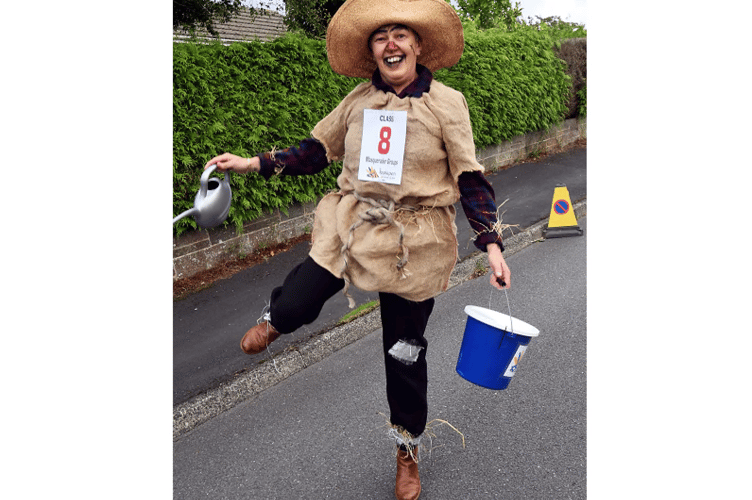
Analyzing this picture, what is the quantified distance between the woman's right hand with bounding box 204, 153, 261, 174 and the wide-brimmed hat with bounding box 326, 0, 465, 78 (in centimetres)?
55

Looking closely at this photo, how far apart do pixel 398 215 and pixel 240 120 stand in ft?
11.6

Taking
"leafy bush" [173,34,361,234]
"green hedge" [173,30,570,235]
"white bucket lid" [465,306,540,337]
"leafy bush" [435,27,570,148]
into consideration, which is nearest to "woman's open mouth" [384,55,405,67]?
"white bucket lid" [465,306,540,337]

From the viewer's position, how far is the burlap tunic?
2279 mm

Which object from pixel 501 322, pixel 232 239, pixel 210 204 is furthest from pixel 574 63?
pixel 210 204

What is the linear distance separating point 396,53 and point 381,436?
1893 millimetres

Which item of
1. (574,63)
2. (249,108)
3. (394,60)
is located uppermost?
(574,63)

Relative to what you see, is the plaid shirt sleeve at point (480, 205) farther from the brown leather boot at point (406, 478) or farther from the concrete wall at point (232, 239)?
the concrete wall at point (232, 239)

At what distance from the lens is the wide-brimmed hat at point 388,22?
2.30 meters

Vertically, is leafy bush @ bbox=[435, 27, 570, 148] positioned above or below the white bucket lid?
above

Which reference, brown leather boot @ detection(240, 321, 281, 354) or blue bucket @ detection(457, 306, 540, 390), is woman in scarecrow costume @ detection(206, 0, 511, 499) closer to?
brown leather boot @ detection(240, 321, 281, 354)

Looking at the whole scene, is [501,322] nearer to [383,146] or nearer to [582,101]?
[383,146]

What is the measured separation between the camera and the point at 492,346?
2.55 metres

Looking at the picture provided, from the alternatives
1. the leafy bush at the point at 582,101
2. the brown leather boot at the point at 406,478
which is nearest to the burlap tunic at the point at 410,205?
the brown leather boot at the point at 406,478

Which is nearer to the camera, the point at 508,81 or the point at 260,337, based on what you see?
the point at 260,337
